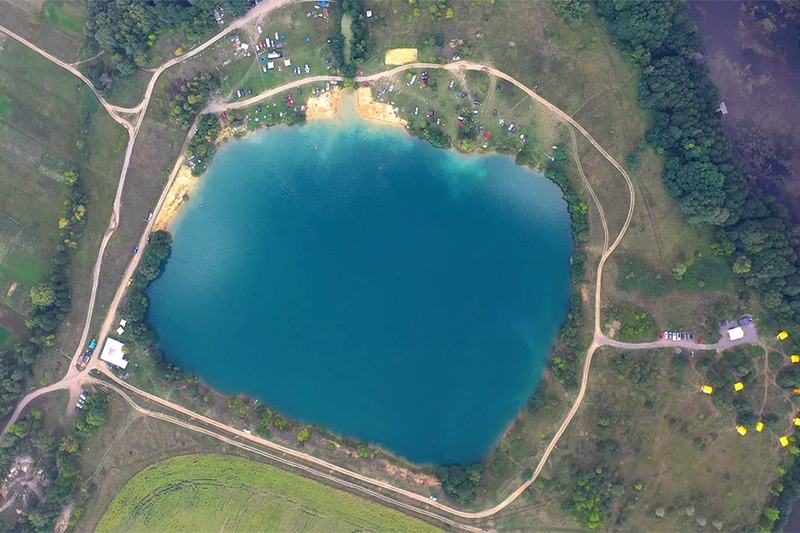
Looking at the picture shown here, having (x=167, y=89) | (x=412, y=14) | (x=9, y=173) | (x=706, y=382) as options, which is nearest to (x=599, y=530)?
(x=706, y=382)

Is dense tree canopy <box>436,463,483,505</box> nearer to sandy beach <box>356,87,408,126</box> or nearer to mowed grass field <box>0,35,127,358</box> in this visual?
sandy beach <box>356,87,408,126</box>

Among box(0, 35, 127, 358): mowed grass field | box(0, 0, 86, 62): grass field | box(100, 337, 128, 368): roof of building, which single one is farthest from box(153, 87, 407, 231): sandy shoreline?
box(0, 0, 86, 62): grass field

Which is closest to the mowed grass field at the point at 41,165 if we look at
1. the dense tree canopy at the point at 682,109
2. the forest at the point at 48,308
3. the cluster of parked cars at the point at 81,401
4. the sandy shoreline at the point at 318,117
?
the forest at the point at 48,308

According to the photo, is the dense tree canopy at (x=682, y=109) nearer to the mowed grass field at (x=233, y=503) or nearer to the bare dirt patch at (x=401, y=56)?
the bare dirt patch at (x=401, y=56)

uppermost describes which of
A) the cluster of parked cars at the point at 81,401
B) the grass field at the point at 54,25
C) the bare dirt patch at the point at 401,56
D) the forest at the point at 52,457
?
the grass field at the point at 54,25

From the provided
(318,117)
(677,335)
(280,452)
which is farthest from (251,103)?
(677,335)

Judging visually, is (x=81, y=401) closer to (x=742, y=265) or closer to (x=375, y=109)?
(x=375, y=109)
